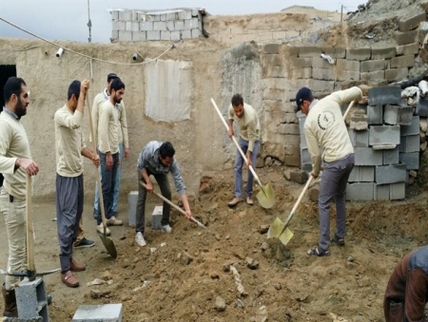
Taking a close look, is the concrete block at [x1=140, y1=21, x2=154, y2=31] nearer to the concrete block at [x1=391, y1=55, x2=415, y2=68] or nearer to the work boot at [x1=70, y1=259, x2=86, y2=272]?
the concrete block at [x1=391, y1=55, x2=415, y2=68]

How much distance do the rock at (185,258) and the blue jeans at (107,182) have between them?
5.62 ft

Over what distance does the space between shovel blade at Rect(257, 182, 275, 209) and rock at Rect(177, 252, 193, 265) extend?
1512 mm

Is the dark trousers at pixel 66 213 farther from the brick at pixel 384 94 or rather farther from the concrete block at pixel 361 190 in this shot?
the brick at pixel 384 94

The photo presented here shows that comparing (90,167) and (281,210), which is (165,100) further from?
(281,210)

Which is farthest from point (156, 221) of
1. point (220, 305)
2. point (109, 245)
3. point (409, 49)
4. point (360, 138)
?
point (409, 49)

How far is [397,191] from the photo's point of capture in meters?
6.07

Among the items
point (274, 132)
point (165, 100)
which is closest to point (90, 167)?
point (165, 100)

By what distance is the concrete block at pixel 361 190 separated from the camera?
19.7ft

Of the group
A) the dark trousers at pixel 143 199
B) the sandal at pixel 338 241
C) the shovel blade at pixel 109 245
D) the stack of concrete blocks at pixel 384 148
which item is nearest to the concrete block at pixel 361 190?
the stack of concrete blocks at pixel 384 148

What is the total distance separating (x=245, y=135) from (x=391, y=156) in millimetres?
1978

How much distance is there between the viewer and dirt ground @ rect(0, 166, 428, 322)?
4.17 meters

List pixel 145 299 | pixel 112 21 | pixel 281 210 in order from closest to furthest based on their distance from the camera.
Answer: pixel 145 299 → pixel 281 210 → pixel 112 21

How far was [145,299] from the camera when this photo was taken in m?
4.51

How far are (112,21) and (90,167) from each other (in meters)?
4.10
